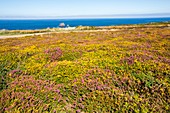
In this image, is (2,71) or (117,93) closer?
(117,93)

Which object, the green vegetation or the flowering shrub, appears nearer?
the green vegetation

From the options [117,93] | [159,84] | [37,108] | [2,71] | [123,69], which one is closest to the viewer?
[37,108]

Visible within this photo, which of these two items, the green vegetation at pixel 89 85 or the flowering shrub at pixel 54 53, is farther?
the flowering shrub at pixel 54 53

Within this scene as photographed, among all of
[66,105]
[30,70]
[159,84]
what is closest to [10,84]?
[30,70]

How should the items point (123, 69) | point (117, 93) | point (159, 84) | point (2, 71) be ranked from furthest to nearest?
1. point (2, 71)
2. point (123, 69)
3. point (159, 84)
4. point (117, 93)

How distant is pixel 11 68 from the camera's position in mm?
10773

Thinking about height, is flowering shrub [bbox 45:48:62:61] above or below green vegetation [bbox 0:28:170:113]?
above

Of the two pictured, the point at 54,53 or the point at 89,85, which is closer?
the point at 89,85

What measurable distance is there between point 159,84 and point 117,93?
2246mm

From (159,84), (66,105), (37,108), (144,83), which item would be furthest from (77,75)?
(159,84)

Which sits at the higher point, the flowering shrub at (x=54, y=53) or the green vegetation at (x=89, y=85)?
the flowering shrub at (x=54, y=53)

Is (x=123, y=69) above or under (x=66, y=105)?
above

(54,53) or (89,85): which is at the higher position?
(54,53)

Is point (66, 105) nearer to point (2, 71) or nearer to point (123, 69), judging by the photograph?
point (123, 69)
